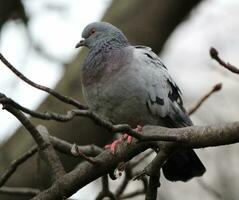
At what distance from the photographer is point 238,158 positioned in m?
10.3

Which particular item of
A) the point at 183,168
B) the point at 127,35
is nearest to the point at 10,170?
the point at 183,168

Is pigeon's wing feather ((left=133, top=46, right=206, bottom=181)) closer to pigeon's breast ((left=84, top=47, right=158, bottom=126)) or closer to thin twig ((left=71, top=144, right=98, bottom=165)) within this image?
pigeon's breast ((left=84, top=47, right=158, bottom=126))

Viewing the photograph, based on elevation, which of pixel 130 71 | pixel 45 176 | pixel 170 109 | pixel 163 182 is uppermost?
pixel 130 71

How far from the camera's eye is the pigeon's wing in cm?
520


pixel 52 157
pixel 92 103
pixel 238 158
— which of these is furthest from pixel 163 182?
pixel 52 157

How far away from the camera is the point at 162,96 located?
5223mm

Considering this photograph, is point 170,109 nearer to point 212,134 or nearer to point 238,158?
point 212,134

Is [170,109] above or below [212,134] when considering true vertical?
below

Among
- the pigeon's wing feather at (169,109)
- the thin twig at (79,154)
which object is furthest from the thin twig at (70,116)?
the pigeon's wing feather at (169,109)

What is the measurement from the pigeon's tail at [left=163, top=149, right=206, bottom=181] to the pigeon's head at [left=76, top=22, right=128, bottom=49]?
1.31 meters

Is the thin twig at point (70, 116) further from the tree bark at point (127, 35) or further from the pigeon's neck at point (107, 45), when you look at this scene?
the tree bark at point (127, 35)

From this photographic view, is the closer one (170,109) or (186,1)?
(170,109)

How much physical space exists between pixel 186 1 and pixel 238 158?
4187 millimetres

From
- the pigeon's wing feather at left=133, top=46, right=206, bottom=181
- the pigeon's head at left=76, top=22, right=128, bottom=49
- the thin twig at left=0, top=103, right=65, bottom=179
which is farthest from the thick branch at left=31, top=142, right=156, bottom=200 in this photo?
the pigeon's head at left=76, top=22, right=128, bottom=49
